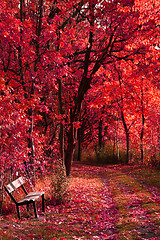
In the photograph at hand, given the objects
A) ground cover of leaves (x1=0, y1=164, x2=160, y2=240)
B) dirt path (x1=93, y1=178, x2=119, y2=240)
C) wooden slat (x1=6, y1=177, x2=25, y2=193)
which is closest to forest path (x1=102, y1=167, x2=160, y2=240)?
ground cover of leaves (x1=0, y1=164, x2=160, y2=240)

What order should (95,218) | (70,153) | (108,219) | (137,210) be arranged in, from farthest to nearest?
(70,153), (137,210), (95,218), (108,219)

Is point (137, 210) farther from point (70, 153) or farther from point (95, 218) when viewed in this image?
point (70, 153)

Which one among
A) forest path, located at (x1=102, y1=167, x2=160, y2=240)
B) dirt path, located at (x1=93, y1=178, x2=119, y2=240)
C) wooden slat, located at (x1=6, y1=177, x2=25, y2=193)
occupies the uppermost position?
wooden slat, located at (x1=6, y1=177, x2=25, y2=193)

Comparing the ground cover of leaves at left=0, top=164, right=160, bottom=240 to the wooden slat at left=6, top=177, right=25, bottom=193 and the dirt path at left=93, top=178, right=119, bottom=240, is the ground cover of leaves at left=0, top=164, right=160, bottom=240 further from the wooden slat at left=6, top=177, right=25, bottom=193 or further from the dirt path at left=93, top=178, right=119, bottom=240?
the wooden slat at left=6, top=177, right=25, bottom=193

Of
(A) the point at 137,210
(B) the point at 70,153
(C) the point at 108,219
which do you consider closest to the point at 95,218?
(C) the point at 108,219

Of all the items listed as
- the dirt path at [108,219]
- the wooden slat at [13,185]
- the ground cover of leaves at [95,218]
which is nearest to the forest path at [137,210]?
the ground cover of leaves at [95,218]

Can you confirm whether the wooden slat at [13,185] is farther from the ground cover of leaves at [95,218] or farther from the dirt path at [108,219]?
the dirt path at [108,219]

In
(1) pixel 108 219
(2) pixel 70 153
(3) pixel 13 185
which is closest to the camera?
(3) pixel 13 185

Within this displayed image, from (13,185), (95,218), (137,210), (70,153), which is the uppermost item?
(70,153)

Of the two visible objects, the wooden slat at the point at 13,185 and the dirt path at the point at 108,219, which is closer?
the dirt path at the point at 108,219

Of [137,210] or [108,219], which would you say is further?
[137,210]

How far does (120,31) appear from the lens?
393 inches

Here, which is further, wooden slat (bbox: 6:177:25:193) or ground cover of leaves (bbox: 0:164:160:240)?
wooden slat (bbox: 6:177:25:193)

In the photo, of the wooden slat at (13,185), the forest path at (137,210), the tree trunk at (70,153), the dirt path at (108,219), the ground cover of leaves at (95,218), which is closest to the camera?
the ground cover of leaves at (95,218)
